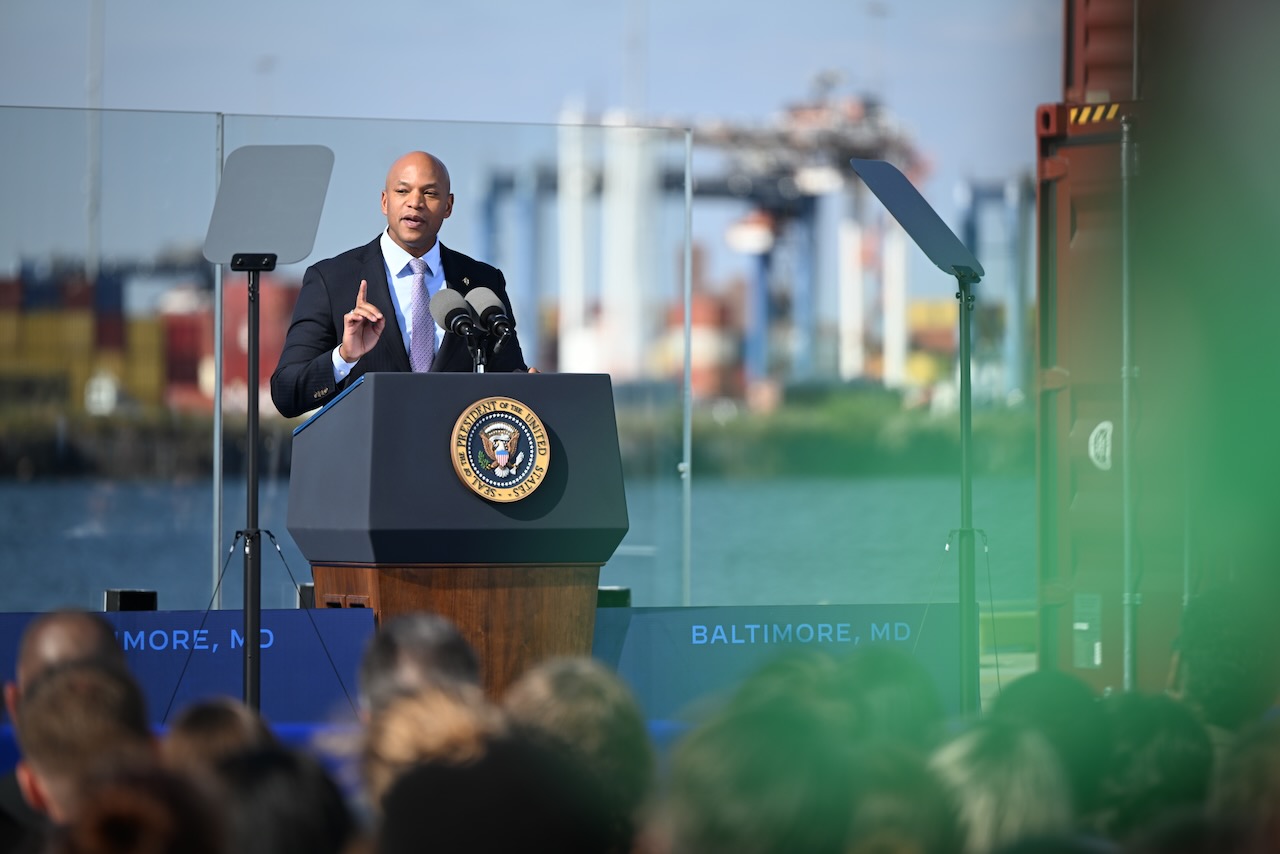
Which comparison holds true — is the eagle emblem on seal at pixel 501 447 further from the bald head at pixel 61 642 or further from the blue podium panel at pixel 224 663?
the bald head at pixel 61 642

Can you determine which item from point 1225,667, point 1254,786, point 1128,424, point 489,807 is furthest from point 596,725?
point 1128,424

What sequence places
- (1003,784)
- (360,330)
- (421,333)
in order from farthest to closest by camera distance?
(421,333) → (360,330) → (1003,784)

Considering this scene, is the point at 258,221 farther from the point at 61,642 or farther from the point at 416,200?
the point at 61,642

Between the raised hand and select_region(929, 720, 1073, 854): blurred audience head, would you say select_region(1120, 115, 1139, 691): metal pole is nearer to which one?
the raised hand

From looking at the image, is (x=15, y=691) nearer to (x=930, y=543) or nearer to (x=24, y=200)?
(x=24, y=200)

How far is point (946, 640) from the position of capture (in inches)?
209

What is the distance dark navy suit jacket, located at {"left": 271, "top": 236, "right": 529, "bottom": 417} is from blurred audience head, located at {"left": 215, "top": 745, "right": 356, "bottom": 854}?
2.49m

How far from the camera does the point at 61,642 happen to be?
297 centimetres

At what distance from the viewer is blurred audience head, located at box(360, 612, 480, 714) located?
2.74 meters

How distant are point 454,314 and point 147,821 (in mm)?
2501

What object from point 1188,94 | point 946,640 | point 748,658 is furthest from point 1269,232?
point 748,658

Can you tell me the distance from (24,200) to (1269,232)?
418cm

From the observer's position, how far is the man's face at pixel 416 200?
470 cm

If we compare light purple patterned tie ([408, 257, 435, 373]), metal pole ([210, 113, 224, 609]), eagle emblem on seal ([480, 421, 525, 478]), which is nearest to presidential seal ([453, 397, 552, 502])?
eagle emblem on seal ([480, 421, 525, 478])
